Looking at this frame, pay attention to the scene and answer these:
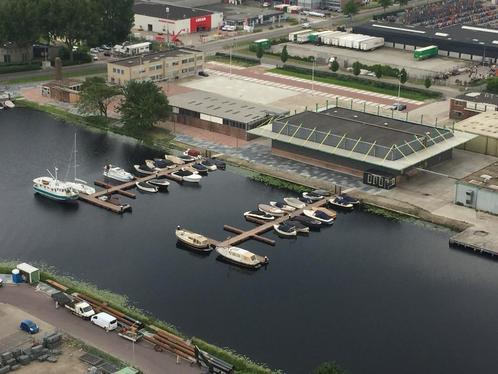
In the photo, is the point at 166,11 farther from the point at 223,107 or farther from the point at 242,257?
the point at 242,257

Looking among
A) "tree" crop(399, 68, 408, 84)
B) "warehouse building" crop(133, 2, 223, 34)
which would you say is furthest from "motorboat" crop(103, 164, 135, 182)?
"warehouse building" crop(133, 2, 223, 34)

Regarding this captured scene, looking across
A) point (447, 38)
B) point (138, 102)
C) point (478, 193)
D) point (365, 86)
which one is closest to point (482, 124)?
point (478, 193)

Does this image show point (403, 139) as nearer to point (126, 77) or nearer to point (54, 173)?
point (54, 173)

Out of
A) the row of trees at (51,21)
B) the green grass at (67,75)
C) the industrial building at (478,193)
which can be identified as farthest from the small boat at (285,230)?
the row of trees at (51,21)

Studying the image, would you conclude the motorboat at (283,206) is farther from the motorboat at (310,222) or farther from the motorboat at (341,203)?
the motorboat at (341,203)

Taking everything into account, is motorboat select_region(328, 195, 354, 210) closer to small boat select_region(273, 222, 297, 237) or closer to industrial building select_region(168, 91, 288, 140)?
small boat select_region(273, 222, 297, 237)

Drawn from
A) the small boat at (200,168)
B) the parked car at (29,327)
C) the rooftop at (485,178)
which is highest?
the rooftop at (485,178)
